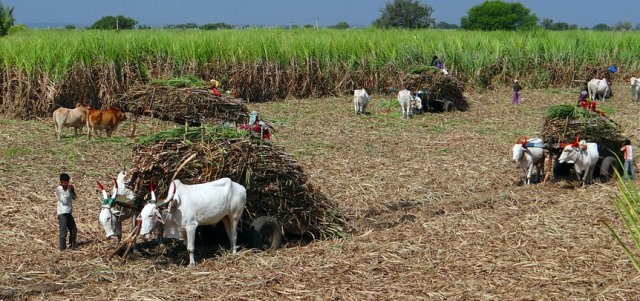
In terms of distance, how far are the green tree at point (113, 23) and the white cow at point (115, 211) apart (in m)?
55.7

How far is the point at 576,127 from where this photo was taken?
44.2ft

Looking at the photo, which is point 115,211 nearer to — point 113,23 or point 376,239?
point 376,239

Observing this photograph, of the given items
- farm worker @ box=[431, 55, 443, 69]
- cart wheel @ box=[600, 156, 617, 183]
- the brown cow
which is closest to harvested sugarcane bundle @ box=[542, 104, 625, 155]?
cart wheel @ box=[600, 156, 617, 183]

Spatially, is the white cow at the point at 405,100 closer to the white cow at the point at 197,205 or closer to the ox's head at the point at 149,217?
the white cow at the point at 197,205

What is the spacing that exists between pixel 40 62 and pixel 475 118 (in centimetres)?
1113

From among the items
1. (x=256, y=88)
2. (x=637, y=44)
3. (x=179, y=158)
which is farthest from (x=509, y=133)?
(x=637, y=44)

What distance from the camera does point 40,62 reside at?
21.6 metres

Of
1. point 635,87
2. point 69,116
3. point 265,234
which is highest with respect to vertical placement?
point 635,87

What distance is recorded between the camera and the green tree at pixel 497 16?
246 ft

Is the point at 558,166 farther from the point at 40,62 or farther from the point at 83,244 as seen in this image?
the point at 40,62

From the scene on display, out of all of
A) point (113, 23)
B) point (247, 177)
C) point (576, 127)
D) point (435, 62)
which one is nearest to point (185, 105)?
point (247, 177)

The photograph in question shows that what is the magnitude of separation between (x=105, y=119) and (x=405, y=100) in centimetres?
785

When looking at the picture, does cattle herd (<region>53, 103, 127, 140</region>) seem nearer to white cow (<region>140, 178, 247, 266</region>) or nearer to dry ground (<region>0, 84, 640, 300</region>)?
dry ground (<region>0, 84, 640, 300</region>)

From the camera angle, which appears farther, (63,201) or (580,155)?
(580,155)
